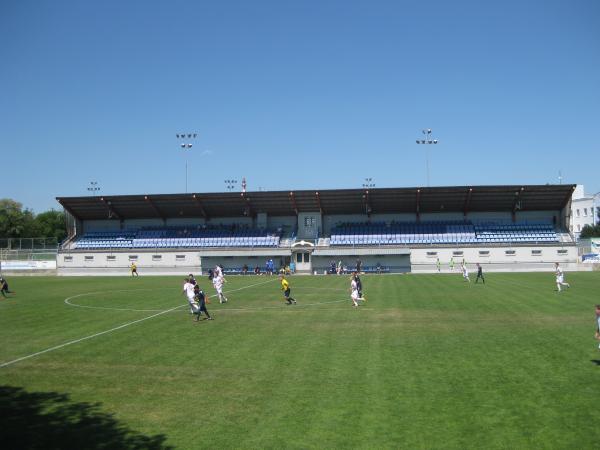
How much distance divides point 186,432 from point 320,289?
3039cm

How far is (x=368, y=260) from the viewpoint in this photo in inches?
2623

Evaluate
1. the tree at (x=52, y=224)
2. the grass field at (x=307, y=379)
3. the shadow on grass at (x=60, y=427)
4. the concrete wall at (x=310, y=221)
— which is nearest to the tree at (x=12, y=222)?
the tree at (x=52, y=224)

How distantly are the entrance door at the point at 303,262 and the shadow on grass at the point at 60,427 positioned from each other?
54.1 m

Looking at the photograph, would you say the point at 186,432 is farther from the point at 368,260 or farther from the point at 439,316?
the point at 368,260

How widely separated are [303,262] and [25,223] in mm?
68828

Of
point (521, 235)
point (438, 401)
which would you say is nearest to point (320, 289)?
point (438, 401)

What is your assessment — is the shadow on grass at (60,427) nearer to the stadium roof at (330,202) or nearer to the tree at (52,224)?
the stadium roof at (330,202)

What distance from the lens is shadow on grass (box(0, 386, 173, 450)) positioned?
10477 mm

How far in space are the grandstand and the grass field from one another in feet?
128

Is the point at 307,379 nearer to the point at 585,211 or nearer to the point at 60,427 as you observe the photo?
the point at 60,427

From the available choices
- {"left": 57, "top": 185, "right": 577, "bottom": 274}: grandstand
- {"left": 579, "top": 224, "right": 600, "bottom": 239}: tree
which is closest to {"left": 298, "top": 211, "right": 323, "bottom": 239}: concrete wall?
{"left": 57, "top": 185, "right": 577, "bottom": 274}: grandstand

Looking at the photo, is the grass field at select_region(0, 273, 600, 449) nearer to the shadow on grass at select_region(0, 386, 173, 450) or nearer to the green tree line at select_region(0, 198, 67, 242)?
the shadow on grass at select_region(0, 386, 173, 450)

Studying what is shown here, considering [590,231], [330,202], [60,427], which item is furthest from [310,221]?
[590,231]

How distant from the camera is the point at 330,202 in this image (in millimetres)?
70312
